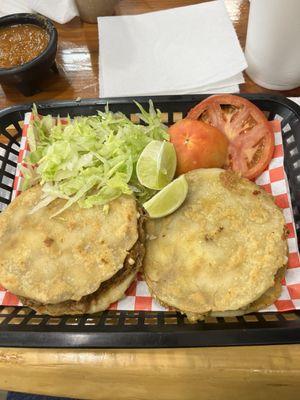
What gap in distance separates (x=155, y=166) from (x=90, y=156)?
1.10 ft

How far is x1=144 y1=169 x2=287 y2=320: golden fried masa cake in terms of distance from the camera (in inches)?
53.9

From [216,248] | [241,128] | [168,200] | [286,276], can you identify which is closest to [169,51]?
[241,128]

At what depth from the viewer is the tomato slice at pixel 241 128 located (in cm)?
172

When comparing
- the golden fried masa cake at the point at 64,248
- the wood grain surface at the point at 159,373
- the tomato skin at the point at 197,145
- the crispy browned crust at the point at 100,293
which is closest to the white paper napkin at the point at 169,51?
the tomato skin at the point at 197,145

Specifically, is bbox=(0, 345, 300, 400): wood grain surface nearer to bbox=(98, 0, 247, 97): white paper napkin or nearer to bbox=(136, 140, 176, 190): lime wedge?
bbox=(136, 140, 176, 190): lime wedge

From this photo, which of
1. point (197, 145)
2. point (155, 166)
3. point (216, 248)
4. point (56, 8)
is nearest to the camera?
point (216, 248)

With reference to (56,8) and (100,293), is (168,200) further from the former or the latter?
(56,8)

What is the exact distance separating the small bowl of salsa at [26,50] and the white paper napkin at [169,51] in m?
0.34

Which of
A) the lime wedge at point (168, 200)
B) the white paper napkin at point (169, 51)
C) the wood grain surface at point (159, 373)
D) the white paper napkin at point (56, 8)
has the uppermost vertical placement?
the white paper napkin at point (56, 8)

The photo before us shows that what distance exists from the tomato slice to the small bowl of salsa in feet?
3.24

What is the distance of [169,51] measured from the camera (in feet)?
7.61

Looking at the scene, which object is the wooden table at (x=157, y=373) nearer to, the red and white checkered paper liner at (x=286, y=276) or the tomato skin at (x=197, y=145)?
the red and white checkered paper liner at (x=286, y=276)

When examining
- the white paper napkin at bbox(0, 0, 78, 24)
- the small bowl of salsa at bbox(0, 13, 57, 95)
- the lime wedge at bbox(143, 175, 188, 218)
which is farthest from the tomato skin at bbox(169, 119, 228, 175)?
the white paper napkin at bbox(0, 0, 78, 24)

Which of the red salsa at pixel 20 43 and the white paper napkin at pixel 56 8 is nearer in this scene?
the red salsa at pixel 20 43
